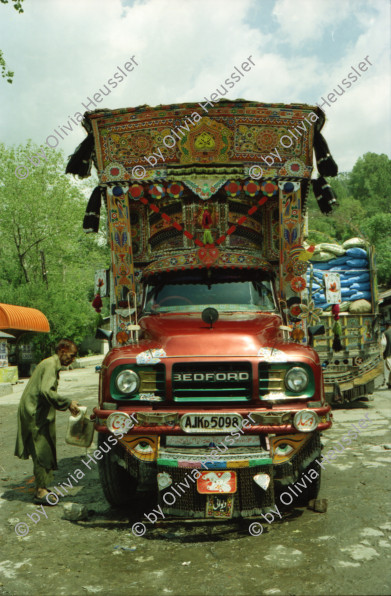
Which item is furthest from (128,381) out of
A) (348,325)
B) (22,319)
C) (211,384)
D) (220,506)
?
(22,319)

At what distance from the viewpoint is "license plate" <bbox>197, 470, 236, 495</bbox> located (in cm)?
396

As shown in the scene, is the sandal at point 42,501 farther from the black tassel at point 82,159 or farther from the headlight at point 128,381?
the black tassel at point 82,159

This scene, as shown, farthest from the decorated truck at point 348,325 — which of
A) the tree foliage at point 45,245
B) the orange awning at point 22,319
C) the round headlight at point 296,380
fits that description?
the tree foliage at point 45,245

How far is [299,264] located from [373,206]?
230 feet

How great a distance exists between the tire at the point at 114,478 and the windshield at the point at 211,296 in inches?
69.4

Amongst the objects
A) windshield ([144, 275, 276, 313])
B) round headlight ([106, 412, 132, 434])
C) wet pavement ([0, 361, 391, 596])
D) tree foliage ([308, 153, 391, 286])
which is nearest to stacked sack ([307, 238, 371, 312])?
windshield ([144, 275, 276, 313])

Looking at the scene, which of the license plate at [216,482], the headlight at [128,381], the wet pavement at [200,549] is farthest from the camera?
the headlight at [128,381]

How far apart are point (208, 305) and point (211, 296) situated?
154 mm

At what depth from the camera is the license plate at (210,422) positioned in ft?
13.4

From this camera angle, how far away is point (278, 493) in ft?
16.3

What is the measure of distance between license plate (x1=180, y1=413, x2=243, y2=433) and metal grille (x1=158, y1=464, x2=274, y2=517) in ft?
1.02

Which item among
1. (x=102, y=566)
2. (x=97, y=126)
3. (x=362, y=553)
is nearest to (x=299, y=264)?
(x=97, y=126)

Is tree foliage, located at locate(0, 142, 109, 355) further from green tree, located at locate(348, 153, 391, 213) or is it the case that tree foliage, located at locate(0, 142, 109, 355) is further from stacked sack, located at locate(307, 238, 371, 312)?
green tree, located at locate(348, 153, 391, 213)

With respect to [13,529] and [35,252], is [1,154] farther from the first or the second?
[13,529]
